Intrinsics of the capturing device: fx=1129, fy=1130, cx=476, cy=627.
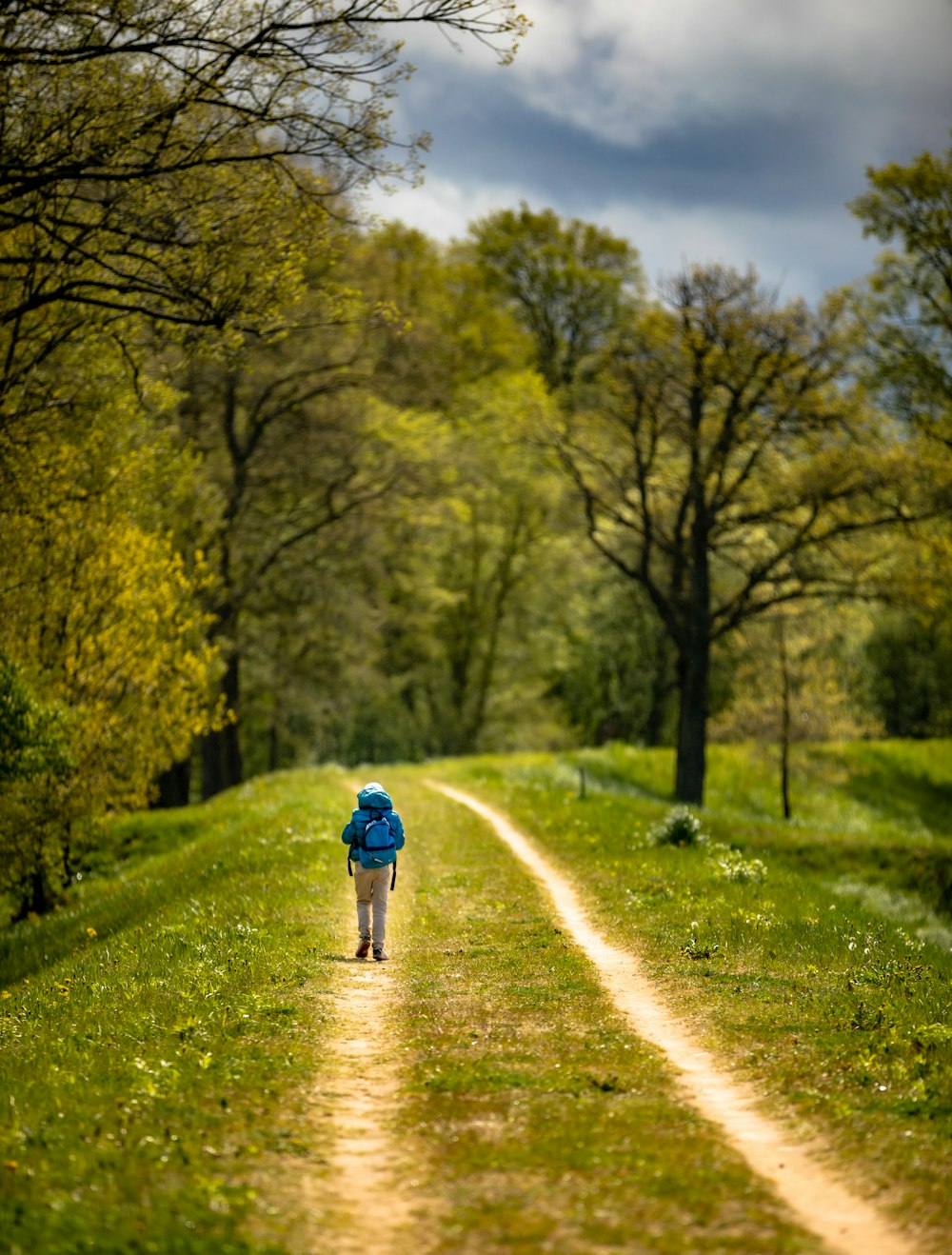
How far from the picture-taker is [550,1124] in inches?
285

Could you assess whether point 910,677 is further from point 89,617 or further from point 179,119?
point 179,119

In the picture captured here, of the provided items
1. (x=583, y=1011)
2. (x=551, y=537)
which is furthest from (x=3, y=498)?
(x=551, y=537)

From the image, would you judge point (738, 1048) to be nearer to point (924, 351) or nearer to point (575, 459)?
point (575, 459)

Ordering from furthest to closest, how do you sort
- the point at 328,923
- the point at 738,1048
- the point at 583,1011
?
the point at 328,923
the point at 583,1011
the point at 738,1048

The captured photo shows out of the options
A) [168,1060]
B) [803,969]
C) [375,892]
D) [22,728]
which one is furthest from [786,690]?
[168,1060]

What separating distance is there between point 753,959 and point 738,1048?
9.56 ft

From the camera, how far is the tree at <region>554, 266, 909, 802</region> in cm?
2706

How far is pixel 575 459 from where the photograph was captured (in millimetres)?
33406

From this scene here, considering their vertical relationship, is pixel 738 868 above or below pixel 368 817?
below

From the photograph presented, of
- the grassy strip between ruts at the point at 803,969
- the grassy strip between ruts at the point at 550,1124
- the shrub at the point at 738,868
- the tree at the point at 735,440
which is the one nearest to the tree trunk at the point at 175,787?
the grassy strip between ruts at the point at 803,969

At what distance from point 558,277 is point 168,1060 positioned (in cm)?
6291

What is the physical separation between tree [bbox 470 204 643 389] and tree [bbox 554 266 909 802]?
36.9 meters

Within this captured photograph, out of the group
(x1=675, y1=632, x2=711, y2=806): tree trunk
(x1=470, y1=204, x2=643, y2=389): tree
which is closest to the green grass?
(x1=675, y1=632, x2=711, y2=806): tree trunk

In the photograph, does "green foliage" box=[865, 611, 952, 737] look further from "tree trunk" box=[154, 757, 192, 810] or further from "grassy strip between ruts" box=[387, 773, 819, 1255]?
"grassy strip between ruts" box=[387, 773, 819, 1255]
